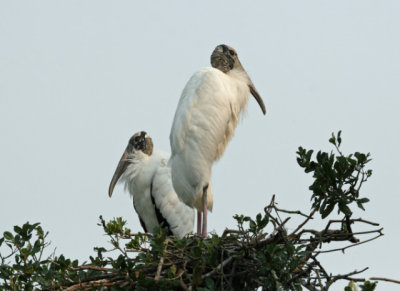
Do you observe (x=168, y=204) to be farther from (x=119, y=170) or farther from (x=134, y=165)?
(x=119, y=170)

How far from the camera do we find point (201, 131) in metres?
6.46

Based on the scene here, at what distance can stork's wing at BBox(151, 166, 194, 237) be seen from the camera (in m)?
8.23

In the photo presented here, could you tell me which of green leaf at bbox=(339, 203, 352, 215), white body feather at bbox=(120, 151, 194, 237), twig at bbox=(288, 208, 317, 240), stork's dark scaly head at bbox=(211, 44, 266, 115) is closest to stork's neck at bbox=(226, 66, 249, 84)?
stork's dark scaly head at bbox=(211, 44, 266, 115)

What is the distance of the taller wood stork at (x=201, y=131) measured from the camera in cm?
646

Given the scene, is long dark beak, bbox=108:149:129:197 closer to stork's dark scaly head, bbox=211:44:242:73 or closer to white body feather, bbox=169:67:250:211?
stork's dark scaly head, bbox=211:44:242:73

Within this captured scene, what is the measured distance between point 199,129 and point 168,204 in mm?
2014

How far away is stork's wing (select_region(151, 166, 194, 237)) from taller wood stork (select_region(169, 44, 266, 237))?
1483 mm

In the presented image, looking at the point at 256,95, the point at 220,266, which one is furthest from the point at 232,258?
the point at 256,95

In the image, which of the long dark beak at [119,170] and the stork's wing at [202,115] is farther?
the long dark beak at [119,170]

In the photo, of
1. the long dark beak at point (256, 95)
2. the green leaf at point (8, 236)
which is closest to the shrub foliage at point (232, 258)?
the green leaf at point (8, 236)

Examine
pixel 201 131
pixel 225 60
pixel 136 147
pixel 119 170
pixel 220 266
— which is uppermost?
pixel 225 60

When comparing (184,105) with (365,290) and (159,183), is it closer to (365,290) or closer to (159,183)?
(159,183)

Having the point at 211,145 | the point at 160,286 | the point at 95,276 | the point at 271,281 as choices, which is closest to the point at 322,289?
the point at 271,281

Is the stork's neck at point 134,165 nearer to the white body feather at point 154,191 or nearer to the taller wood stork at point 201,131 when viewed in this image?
the white body feather at point 154,191
